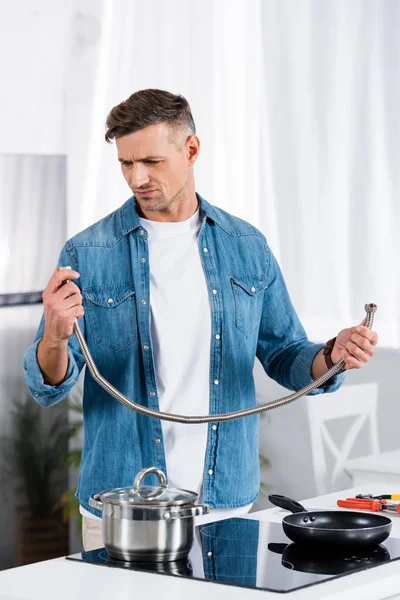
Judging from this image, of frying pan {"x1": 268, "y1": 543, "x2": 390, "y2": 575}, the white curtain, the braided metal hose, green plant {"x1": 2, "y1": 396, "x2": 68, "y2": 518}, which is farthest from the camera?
green plant {"x1": 2, "y1": 396, "x2": 68, "y2": 518}

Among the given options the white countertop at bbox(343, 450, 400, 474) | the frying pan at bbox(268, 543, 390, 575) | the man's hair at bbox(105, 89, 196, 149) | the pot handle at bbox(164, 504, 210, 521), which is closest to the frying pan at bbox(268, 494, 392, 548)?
the frying pan at bbox(268, 543, 390, 575)

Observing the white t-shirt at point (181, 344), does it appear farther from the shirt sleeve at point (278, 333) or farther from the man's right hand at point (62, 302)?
the man's right hand at point (62, 302)

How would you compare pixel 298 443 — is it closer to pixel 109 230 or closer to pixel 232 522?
pixel 109 230

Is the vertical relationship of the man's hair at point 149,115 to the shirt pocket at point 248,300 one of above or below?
above

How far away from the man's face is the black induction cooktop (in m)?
0.83

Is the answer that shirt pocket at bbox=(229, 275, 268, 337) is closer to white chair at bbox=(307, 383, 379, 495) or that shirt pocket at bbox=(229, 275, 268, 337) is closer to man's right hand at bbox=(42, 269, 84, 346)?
man's right hand at bbox=(42, 269, 84, 346)

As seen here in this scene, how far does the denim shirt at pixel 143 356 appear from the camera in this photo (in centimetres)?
238

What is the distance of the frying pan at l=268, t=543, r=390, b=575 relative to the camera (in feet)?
5.50

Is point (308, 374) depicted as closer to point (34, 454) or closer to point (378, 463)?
point (378, 463)

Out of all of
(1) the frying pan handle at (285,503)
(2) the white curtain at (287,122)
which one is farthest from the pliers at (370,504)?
(2) the white curtain at (287,122)

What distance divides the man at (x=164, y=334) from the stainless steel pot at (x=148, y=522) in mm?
586

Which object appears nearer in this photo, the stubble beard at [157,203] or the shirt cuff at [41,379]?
the shirt cuff at [41,379]

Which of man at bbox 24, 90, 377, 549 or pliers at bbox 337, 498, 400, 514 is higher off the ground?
man at bbox 24, 90, 377, 549

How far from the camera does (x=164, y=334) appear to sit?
241 centimetres
